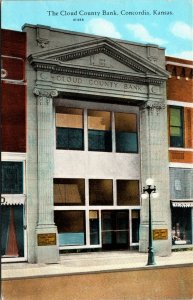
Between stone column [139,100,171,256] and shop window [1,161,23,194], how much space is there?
12.0 feet

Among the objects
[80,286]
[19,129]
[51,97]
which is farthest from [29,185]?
[80,286]

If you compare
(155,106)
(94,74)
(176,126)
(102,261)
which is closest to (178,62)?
(155,106)

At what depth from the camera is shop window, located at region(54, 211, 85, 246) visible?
521 inches

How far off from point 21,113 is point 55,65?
168 cm

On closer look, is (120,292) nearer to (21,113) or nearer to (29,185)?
(29,185)

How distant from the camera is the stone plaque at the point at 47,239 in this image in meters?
12.7

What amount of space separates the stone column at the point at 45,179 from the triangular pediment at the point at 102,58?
3.07ft

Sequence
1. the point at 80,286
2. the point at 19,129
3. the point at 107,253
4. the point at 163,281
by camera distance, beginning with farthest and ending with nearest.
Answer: the point at 107,253, the point at 19,129, the point at 163,281, the point at 80,286

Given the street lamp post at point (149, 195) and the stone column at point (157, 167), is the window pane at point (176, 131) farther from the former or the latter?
the street lamp post at point (149, 195)

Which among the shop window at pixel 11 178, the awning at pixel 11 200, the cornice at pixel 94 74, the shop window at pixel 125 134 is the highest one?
the cornice at pixel 94 74

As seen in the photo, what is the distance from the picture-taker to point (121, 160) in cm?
1399

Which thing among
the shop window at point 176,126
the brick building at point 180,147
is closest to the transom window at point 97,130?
the shop window at point 176,126

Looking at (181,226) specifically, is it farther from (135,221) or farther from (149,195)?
(149,195)

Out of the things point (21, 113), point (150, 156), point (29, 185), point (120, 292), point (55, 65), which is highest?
point (55, 65)
